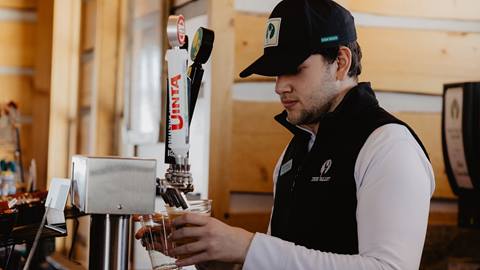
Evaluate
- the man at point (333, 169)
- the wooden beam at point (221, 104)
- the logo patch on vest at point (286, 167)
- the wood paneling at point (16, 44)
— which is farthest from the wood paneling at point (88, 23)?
the man at point (333, 169)

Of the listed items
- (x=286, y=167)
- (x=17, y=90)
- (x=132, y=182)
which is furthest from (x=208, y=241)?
(x=17, y=90)

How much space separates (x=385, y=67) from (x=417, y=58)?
13 centimetres

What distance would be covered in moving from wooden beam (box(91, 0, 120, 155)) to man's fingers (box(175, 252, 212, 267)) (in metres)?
2.10

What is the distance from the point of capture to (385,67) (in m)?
2.24

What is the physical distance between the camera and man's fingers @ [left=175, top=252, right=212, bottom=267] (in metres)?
0.94

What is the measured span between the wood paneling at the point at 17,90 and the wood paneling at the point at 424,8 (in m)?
2.30

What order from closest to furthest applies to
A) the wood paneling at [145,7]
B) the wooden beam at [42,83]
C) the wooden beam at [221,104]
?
1. the wooden beam at [221,104]
2. the wood paneling at [145,7]
3. the wooden beam at [42,83]

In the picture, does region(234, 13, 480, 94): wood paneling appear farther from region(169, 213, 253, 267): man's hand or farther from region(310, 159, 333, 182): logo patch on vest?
region(169, 213, 253, 267): man's hand

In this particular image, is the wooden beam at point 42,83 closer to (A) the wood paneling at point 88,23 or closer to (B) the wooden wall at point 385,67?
(A) the wood paneling at point 88,23

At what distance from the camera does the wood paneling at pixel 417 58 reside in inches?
87.6

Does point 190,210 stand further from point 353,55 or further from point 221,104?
point 221,104

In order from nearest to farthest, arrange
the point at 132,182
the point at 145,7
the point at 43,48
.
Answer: the point at 132,182, the point at 145,7, the point at 43,48

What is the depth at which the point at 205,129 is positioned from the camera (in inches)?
82.0

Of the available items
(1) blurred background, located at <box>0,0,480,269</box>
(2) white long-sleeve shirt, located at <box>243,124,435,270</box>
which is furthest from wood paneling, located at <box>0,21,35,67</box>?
(2) white long-sleeve shirt, located at <box>243,124,435,270</box>
